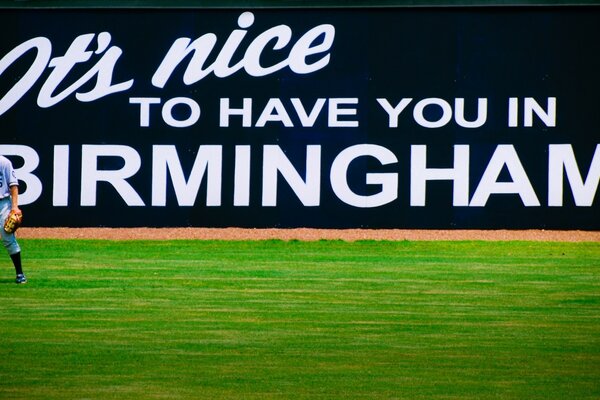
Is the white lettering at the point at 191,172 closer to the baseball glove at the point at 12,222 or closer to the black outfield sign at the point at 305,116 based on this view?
the black outfield sign at the point at 305,116

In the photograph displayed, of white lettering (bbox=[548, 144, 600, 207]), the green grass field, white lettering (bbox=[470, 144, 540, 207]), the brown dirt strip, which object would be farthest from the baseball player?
white lettering (bbox=[548, 144, 600, 207])

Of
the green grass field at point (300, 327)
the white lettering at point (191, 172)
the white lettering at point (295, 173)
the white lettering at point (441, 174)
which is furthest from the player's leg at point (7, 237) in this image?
the white lettering at point (441, 174)

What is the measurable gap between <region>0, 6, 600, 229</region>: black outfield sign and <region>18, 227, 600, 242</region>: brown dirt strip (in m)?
0.22

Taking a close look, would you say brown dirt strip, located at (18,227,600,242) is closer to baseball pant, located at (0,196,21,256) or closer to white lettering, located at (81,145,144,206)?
white lettering, located at (81,145,144,206)

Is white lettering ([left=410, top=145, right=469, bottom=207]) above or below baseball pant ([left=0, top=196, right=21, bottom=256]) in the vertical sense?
above

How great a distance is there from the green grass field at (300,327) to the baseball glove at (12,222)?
0.74 m

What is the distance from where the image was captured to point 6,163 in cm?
1545

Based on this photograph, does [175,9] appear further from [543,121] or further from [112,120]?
[543,121]

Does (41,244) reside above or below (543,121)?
below

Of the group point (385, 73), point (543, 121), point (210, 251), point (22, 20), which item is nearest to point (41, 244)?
point (210, 251)

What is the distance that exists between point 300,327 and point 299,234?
44.8 feet

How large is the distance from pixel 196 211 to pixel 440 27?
6.30m

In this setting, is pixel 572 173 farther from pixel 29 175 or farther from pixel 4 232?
pixel 4 232

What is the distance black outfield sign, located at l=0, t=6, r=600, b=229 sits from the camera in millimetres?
25453
